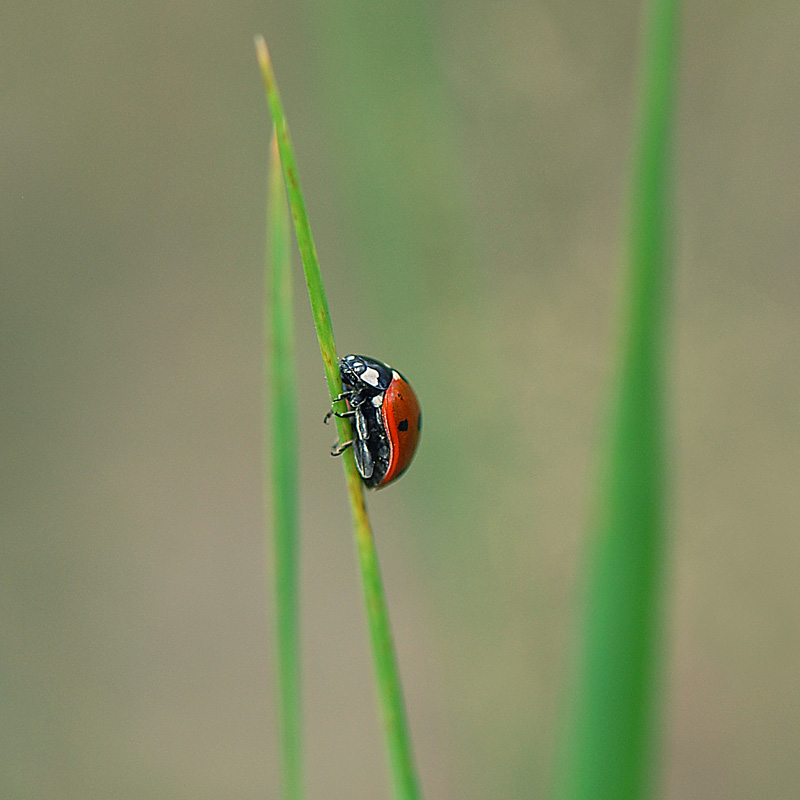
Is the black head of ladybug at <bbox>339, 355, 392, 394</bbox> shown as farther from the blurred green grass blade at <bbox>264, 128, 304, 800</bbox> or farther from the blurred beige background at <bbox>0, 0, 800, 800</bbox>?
the blurred green grass blade at <bbox>264, 128, 304, 800</bbox>

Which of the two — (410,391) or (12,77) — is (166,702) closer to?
(410,391)

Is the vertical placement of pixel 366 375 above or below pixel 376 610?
above

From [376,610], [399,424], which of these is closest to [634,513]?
[376,610]

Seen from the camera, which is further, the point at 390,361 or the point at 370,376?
the point at 390,361

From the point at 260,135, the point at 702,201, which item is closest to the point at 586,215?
the point at 702,201

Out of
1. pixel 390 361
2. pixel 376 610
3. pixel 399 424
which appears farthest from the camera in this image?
pixel 390 361

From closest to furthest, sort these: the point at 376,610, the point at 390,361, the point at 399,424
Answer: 1. the point at 376,610
2. the point at 399,424
3. the point at 390,361

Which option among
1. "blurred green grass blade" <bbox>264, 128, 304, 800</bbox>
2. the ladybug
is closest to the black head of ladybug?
the ladybug

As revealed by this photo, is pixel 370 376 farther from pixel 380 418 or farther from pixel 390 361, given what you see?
pixel 390 361
